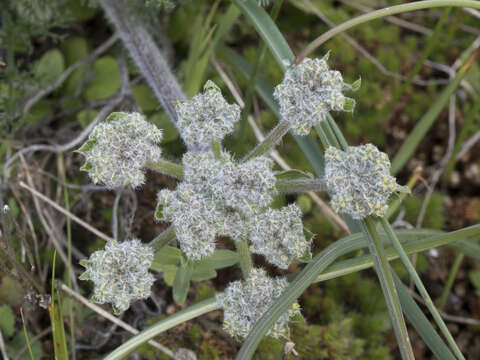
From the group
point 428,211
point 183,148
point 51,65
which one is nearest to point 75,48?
point 51,65

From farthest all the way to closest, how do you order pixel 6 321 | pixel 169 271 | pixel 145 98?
pixel 145 98
pixel 6 321
pixel 169 271

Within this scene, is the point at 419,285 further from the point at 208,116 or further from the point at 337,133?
the point at 208,116

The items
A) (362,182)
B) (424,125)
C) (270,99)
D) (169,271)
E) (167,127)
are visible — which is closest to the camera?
(362,182)

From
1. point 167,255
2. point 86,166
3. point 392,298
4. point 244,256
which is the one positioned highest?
point 86,166

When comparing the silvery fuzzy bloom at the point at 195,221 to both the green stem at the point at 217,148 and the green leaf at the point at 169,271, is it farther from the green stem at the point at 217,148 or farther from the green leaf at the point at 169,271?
the green leaf at the point at 169,271

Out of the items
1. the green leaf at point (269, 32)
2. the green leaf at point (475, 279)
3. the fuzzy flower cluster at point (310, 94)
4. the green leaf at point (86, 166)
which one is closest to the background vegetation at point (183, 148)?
the green leaf at point (475, 279)

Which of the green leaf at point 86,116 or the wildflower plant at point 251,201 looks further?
the green leaf at point 86,116

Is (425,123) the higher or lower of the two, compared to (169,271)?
lower
